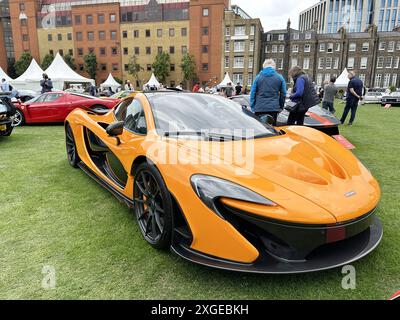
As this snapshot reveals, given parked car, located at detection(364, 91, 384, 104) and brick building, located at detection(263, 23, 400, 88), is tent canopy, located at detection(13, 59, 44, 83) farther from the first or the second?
brick building, located at detection(263, 23, 400, 88)

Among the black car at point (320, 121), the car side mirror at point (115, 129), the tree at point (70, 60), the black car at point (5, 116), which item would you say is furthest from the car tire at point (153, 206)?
the tree at point (70, 60)

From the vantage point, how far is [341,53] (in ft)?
179

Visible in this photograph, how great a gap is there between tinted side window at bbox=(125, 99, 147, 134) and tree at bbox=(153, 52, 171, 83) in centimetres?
5212

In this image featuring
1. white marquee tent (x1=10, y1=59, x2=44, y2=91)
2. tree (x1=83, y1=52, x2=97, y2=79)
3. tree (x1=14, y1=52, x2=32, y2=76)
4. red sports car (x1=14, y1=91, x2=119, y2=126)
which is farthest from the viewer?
tree (x1=14, y1=52, x2=32, y2=76)

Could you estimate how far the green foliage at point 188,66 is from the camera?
51378 millimetres

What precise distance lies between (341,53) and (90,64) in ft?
149

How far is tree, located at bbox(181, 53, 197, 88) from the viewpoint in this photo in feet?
169

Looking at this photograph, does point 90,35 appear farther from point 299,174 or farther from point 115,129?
point 299,174

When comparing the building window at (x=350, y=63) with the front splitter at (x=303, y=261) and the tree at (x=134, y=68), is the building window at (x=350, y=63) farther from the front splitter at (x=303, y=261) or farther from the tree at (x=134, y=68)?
the front splitter at (x=303, y=261)

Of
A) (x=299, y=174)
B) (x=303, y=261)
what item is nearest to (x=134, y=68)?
(x=299, y=174)

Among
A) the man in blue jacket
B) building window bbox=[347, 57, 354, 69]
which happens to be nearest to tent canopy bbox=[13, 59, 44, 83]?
the man in blue jacket

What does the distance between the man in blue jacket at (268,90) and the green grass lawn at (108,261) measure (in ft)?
6.72

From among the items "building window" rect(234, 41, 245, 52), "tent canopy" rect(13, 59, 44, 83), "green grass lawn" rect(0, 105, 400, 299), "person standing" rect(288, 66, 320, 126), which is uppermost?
"building window" rect(234, 41, 245, 52)

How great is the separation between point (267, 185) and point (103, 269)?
4.30ft
